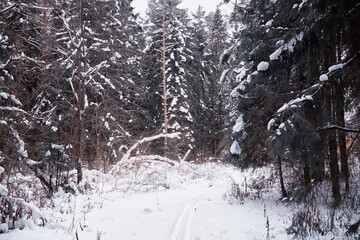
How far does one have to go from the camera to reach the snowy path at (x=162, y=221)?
3939 mm

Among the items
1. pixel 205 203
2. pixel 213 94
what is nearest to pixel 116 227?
pixel 205 203

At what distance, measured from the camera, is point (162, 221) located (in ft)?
16.0

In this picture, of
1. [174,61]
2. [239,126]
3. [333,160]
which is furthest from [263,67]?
[174,61]

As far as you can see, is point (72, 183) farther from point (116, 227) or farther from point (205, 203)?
point (205, 203)

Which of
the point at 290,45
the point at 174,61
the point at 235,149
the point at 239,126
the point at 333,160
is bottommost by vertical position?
the point at 333,160

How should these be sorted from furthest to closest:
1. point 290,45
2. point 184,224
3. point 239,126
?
point 239,126, point 290,45, point 184,224

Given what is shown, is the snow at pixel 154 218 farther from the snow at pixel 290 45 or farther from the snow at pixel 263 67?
the snow at pixel 290 45

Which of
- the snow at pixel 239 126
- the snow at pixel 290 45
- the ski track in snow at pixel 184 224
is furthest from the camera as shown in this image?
the snow at pixel 239 126

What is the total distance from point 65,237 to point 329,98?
5544 millimetres

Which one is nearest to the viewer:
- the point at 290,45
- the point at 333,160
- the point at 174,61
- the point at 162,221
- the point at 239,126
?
the point at 333,160

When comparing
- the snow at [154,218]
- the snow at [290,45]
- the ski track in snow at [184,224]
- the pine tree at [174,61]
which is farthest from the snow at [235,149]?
the pine tree at [174,61]

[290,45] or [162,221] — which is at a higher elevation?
[290,45]

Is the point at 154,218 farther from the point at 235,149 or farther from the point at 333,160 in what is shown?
the point at 333,160

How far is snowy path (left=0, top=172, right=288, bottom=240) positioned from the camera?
3.94 meters
